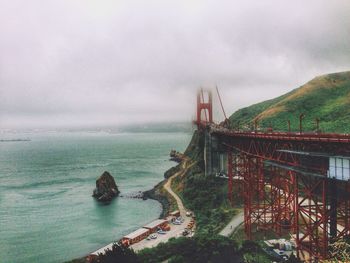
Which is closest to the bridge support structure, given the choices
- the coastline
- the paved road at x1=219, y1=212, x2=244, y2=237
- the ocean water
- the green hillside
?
the paved road at x1=219, y1=212, x2=244, y2=237

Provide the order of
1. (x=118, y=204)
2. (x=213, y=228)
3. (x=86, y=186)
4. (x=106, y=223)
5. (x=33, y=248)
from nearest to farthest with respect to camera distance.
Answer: (x=213, y=228) < (x=33, y=248) < (x=106, y=223) < (x=118, y=204) < (x=86, y=186)

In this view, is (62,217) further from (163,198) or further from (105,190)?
(163,198)

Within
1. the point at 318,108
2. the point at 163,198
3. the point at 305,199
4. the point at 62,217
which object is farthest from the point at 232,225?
the point at 318,108

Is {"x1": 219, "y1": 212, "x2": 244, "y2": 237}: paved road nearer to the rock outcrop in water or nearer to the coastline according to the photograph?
the coastline

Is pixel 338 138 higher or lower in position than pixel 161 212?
higher

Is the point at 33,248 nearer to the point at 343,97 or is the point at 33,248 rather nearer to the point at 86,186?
the point at 86,186

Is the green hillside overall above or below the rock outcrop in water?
above

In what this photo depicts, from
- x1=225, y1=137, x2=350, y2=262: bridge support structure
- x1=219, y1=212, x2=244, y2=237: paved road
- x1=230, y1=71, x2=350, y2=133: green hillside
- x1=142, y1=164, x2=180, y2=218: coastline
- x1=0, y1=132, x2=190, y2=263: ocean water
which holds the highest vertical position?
x1=230, y1=71, x2=350, y2=133: green hillside

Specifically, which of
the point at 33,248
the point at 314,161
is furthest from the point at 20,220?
the point at 314,161
